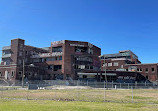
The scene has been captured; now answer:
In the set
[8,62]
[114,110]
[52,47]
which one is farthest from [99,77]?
[114,110]

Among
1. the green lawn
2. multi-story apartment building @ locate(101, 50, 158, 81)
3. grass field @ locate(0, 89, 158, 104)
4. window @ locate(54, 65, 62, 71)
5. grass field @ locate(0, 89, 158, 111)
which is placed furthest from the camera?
multi-story apartment building @ locate(101, 50, 158, 81)

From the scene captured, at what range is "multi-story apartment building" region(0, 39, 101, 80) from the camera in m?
66.1

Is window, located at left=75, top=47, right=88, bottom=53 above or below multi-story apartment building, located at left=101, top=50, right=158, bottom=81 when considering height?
above

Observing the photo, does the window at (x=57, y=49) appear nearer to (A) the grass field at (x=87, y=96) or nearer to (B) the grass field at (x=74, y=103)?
(A) the grass field at (x=87, y=96)

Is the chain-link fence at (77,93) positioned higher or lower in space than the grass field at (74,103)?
lower

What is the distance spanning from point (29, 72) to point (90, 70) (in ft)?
76.7

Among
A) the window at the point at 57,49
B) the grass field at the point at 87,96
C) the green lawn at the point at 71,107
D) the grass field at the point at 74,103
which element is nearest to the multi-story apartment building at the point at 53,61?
the window at the point at 57,49

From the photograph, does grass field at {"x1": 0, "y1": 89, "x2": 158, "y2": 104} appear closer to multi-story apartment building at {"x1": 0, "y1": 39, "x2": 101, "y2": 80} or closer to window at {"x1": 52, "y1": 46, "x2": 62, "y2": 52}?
multi-story apartment building at {"x1": 0, "y1": 39, "x2": 101, "y2": 80}

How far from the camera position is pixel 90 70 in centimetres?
6669

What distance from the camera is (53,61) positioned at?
70438 millimetres

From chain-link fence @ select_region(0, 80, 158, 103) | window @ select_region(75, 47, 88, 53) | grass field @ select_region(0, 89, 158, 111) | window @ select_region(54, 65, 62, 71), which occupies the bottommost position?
chain-link fence @ select_region(0, 80, 158, 103)

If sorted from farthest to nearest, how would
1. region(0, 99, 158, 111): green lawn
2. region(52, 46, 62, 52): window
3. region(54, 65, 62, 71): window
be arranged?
region(52, 46, 62, 52): window < region(54, 65, 62, 71): window < region(0, 99, 158, 111): green lawn

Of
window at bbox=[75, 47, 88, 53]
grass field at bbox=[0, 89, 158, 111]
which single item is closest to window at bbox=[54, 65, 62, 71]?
window at bbox=[75, 47, 88, 53]

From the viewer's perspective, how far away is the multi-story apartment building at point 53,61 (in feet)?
217
